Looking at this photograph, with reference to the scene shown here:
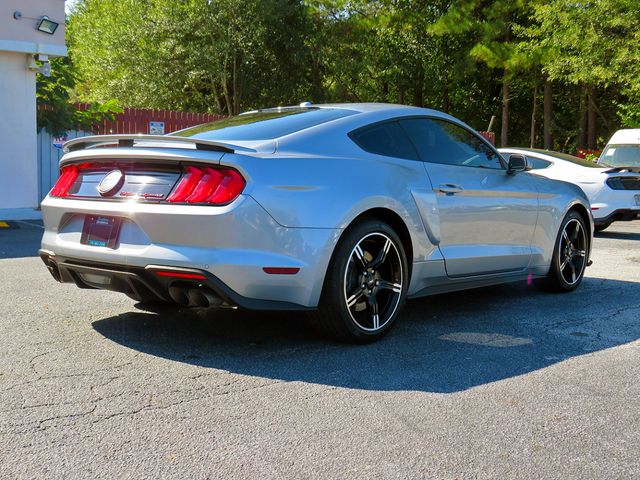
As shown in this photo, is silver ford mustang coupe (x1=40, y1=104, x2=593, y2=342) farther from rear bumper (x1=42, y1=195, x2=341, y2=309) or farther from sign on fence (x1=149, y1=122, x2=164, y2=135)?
sign on fence (x1=149, y1=122, x2=164, y2=135)

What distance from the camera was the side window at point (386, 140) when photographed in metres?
4.82

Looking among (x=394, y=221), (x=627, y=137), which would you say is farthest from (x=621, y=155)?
(x=394, y=221)

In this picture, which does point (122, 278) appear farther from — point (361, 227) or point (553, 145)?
point (553, 145)

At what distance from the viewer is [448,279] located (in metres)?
5.33

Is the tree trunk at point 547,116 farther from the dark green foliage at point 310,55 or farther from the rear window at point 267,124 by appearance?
the rear window at point 267,124

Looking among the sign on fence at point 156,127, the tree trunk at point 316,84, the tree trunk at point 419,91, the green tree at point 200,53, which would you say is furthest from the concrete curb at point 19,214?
the tree trunk at point 419,91

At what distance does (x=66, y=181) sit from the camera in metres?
4.75

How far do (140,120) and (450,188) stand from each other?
13.7 metres

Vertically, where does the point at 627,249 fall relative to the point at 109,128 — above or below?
below

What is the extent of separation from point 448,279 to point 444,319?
1.08 feet

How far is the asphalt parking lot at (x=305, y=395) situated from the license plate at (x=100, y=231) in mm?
595

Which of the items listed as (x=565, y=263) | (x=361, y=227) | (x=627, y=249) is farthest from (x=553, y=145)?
(x=361, y=227)

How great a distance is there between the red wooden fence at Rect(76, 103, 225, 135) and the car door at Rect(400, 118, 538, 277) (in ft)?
40.6

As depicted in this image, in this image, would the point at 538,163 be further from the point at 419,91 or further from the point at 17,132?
the point at 419,91
